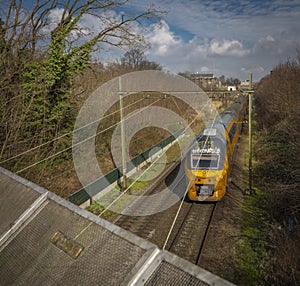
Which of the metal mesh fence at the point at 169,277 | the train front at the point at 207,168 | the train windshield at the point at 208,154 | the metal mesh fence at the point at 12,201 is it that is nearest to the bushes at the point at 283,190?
the train front at the point at 207,168

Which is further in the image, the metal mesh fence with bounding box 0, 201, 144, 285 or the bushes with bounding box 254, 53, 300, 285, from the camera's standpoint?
the bushes with bounding box 254, 53, 300, 285

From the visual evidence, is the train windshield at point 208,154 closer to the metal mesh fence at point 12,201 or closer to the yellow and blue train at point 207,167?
the yellow and blue train at point 207,167

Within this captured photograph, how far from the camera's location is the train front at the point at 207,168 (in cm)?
1008

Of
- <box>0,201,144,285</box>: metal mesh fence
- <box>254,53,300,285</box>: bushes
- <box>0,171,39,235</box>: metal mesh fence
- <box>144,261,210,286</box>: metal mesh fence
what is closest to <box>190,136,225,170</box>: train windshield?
<box>254,53,300,285</box>: bushes

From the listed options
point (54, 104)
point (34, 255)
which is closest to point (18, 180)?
point (34, 255)

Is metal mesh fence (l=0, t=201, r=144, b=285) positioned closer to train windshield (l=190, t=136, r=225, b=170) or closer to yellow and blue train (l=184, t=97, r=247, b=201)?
yellow and blue train (l=184, t=97, r=247, b=201)

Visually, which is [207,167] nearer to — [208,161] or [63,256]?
[208,161]

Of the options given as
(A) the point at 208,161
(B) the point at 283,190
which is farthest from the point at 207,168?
(B) the point at 283,190

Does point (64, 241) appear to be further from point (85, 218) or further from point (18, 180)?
point (18, 180)

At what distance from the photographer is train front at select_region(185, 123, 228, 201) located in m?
10.1

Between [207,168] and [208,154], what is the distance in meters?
0.61

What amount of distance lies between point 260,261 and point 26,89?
1131 cm

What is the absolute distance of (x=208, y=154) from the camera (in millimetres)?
10383

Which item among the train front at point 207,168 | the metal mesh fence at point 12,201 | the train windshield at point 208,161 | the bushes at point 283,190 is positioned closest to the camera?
the metal mesh fence at point 12,201
